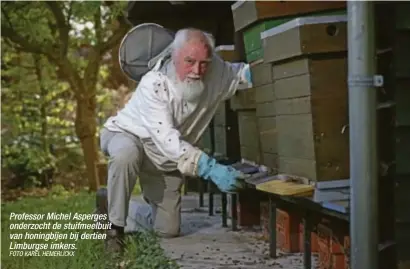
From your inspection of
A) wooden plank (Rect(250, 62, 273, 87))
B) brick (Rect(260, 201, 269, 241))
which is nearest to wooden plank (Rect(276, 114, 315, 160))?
wooden plank (Rect(250, 62, 273, 87))

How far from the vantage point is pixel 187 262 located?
3025 millimetres

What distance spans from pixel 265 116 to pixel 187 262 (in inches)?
27.5

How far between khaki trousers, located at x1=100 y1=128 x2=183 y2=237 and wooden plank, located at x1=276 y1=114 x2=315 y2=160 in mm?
937

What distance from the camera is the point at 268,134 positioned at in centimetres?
296

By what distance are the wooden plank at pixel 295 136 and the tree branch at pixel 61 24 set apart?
6.05 m

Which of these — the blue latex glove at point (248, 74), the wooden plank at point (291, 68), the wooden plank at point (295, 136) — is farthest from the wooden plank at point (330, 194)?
the blue latex glove at point (248, 74)

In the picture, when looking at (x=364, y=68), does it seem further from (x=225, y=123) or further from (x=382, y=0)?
(x=225, y=123)

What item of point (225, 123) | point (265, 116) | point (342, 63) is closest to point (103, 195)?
point (225, 123)

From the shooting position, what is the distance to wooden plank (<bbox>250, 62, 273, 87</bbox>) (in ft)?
9.38

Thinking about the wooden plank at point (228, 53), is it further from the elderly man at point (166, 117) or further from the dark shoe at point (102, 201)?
the dark shoe at point (102, 201)

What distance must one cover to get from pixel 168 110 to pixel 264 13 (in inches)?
28.5

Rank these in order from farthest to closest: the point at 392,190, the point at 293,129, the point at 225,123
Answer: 1. the point at 225,123
2. the point at 293,129
3. the point at 392,190

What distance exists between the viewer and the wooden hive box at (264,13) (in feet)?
8.54

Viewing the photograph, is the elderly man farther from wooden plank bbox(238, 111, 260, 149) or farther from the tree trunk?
the tree trunk
